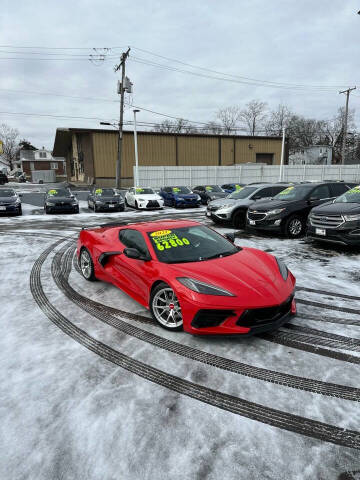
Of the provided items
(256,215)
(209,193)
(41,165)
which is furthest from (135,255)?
(41,165)

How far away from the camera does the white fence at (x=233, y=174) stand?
27188 millimetres

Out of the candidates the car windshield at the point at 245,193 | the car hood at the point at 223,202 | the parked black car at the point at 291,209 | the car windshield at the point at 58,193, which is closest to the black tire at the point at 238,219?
the car hood at the point at 223,202

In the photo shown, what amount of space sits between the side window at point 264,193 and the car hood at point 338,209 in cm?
423

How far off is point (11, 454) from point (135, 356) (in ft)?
4.64

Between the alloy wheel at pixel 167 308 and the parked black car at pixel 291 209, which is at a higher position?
the parked black car at pixel 291 209

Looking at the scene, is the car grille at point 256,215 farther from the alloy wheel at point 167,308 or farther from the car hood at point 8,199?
the car hood at point 8,199

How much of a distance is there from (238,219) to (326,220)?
4221 millimetres

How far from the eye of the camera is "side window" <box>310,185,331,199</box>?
9908 mm

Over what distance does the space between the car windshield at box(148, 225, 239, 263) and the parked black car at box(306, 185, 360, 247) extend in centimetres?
380

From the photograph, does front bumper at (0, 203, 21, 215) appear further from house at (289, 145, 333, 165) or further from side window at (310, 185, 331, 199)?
house at (289, 145, 333, 165)

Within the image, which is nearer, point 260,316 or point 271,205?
point 260,316

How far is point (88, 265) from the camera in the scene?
5.86m

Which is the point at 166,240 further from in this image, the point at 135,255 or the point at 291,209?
the point at 291,209

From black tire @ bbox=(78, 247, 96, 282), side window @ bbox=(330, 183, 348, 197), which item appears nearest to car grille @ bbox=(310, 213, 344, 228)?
→ side window @ bbox=(330, 183, 348, 197)
